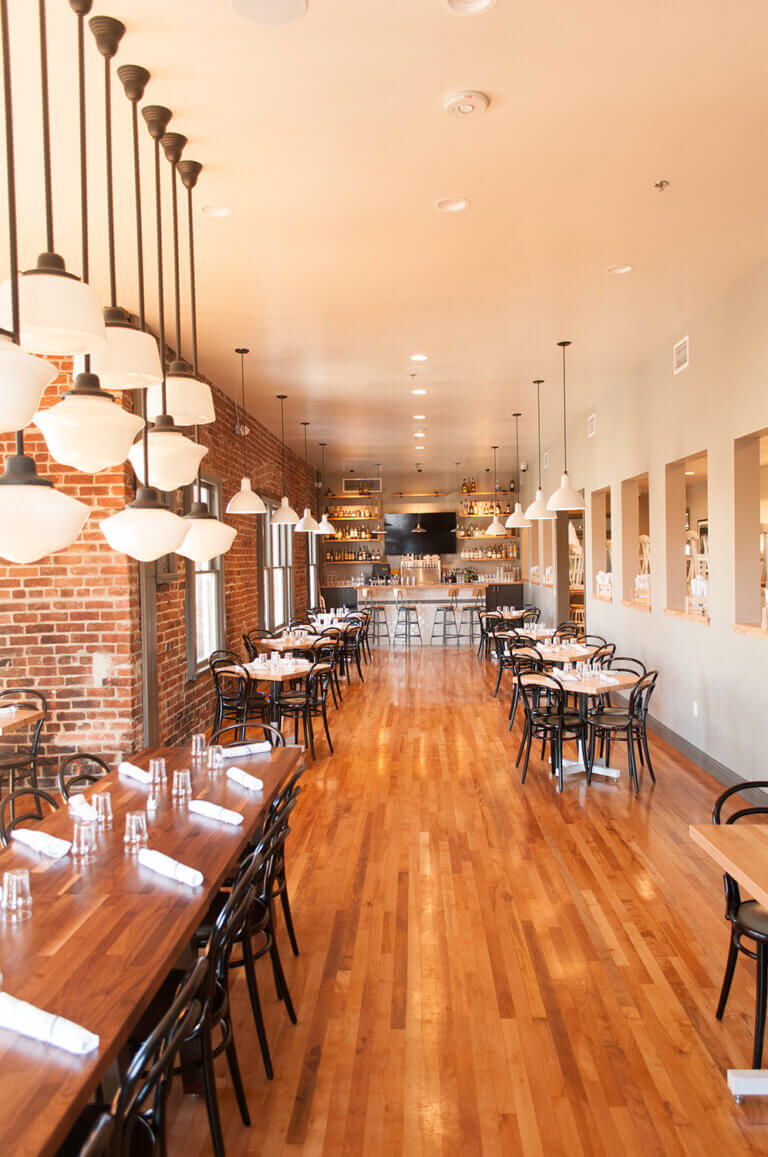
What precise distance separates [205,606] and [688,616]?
448 centimetres

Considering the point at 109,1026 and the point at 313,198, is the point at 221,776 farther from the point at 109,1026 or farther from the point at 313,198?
the point at 313,198

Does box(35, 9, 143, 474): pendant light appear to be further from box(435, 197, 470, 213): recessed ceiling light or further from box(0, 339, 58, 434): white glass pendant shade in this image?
Result: box(435, 197, 470, 213): recessed ceiling light

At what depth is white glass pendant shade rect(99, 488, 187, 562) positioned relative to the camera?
2102 millimetres

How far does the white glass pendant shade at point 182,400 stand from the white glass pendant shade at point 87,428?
612mm

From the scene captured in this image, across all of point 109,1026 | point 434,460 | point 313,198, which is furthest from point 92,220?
point 434,460

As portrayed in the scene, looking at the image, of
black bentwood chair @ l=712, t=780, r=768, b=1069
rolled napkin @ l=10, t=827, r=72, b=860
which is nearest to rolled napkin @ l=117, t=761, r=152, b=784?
rolled napkin @ l=10, t=827, r=72, b=860

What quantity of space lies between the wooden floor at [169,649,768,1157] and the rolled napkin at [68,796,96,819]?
3.09 feet

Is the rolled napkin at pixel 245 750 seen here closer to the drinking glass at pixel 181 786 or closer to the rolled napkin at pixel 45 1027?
the drinking glass at pixel 181 786

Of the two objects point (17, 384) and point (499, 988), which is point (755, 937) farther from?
point (17, 384)

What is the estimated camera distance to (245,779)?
123 inches

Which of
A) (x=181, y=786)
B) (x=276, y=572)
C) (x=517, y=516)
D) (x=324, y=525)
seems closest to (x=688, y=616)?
(x=517, y=516)

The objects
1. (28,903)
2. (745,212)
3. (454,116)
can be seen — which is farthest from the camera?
(745,212)

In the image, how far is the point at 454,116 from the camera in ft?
9.75

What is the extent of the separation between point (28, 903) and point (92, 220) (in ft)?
10.5
